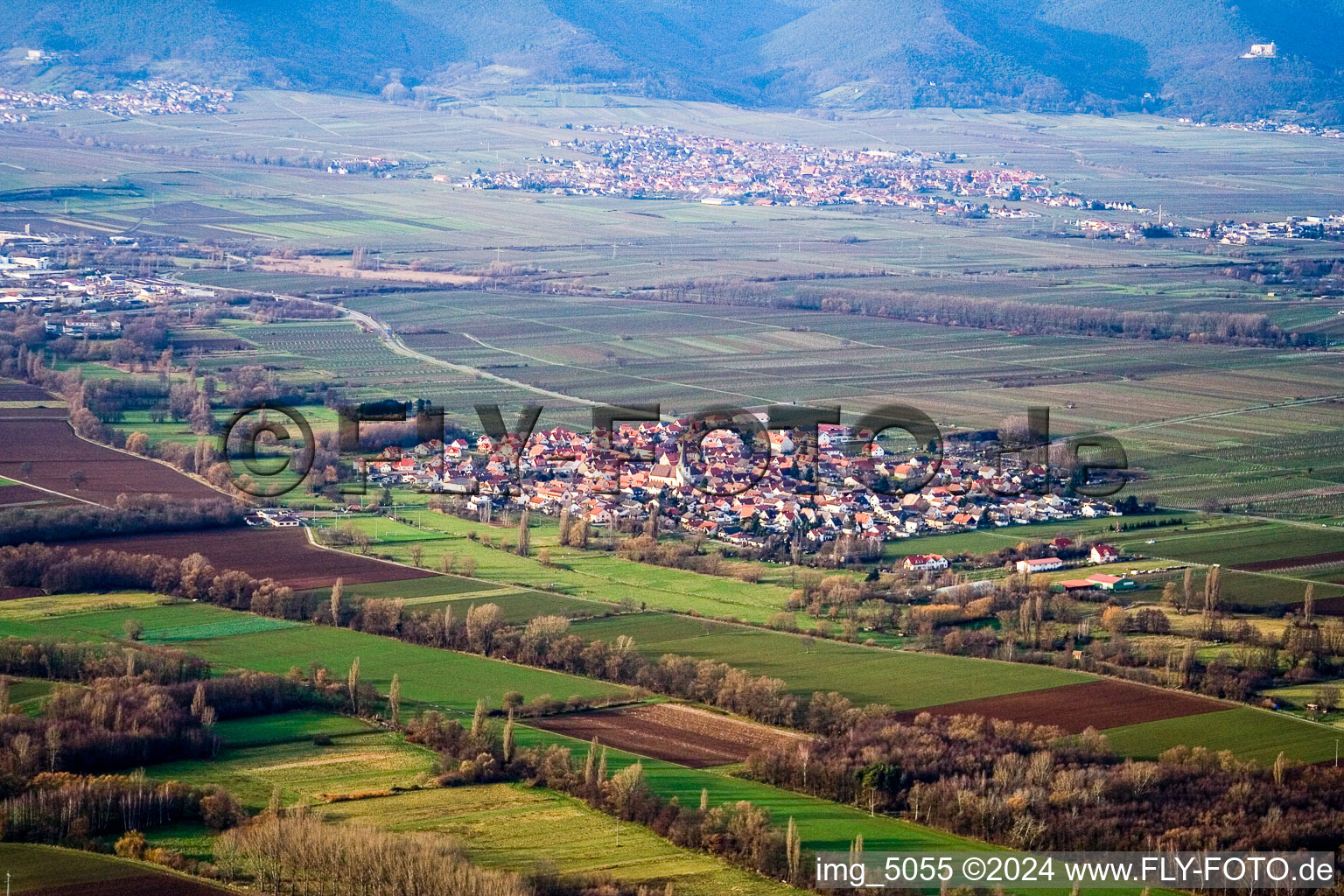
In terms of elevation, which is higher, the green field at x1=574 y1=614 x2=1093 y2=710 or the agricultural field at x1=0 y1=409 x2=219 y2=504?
the agricultural field at x1=0 y1=409 x2=219 y2=504

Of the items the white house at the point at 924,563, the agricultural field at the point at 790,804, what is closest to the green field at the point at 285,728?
the agricultural field at the point at 790,804

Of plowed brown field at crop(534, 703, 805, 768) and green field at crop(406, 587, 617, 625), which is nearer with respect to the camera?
plowed brown field at crop(534, 703, 805, 768)

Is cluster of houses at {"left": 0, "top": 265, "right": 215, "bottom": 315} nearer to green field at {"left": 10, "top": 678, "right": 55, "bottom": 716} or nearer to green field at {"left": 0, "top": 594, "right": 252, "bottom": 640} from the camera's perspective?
green field at {"left": 0, "top": 594, "right": 252, "bottom": 640}

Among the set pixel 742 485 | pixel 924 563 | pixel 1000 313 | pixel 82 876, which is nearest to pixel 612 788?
pixel 82 876

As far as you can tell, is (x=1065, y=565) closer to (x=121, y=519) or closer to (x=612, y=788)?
(x=612, y=788)

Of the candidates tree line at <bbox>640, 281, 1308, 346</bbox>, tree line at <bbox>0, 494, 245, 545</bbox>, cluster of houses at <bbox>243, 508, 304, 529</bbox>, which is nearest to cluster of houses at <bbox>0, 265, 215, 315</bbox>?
tree line at <bbox>640, 281, 1308, 346</bbox>

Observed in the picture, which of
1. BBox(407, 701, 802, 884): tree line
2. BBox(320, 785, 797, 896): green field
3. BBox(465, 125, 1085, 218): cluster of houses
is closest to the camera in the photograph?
BBox(320, 785, 797, 896): green field
